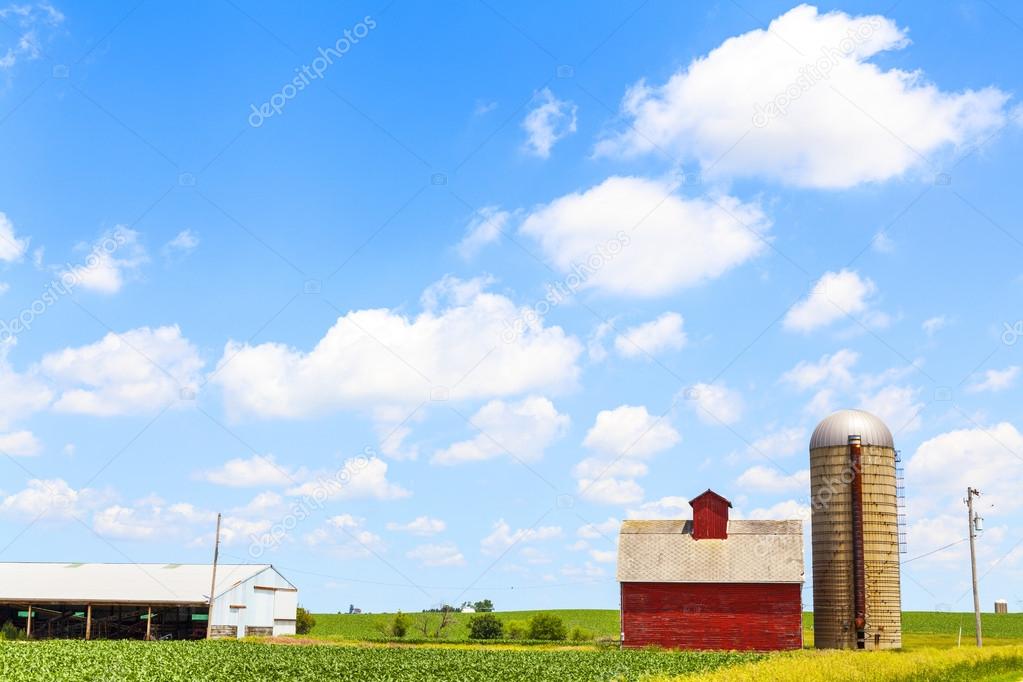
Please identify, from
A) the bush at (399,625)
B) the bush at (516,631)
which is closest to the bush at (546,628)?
the bush at (516,631)

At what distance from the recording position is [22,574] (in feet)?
208

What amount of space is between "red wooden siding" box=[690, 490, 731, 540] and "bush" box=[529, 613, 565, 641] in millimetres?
18287

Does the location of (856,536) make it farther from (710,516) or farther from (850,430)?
(710,516)

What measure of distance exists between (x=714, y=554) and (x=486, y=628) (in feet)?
74.3

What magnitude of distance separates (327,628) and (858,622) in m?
58.1

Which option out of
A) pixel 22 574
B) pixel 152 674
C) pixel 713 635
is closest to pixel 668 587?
pixel 713 635

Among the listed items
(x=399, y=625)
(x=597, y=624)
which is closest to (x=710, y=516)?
(x=399, y=625)

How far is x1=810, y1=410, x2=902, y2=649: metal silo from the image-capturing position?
4322 centimetres

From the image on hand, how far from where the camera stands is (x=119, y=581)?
2347 inches

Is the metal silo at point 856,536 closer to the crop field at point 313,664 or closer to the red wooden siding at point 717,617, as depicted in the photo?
the red wooden siding at point 717,617

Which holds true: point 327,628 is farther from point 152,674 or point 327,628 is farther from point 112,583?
point 152,674

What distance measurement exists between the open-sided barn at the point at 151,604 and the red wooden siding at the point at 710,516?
26.4 meters

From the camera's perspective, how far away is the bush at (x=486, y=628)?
209ft

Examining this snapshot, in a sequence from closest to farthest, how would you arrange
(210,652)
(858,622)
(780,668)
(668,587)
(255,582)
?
(780,668) < (210,652) < (858,622) < (668,587) < (255,582)
